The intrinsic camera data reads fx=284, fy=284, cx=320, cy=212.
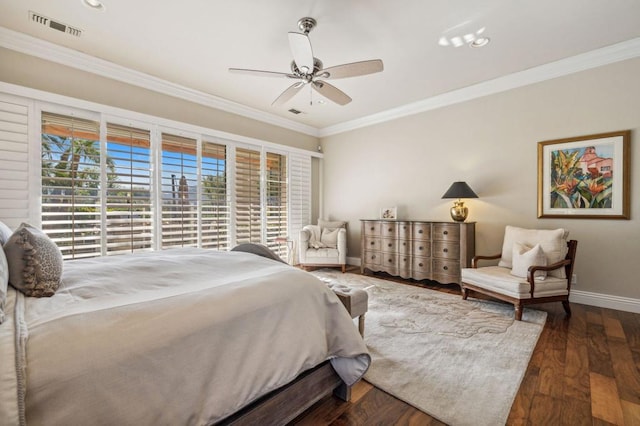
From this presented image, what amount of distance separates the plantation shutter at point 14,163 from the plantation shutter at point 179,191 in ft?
4.39

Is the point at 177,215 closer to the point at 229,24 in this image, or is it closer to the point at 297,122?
the point at 229,24

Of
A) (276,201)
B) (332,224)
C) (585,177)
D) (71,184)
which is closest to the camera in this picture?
(71,184)

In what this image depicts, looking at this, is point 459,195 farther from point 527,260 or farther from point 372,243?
point 372,243

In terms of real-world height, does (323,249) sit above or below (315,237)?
below

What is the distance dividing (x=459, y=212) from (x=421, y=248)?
2.52 ft

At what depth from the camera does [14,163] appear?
291cm

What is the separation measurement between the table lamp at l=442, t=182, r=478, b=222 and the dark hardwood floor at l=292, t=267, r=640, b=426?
1.88 m

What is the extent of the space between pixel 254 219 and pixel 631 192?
5.03 metres

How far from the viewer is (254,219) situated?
505cm

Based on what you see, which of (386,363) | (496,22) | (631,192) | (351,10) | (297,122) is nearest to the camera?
(386,363)

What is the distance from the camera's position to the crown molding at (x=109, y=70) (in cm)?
295

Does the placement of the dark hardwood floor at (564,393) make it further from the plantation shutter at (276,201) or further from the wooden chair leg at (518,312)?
the plantation shutter at (276,201)

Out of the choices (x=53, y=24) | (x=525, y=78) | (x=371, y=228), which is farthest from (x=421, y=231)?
(x=53, y=24)

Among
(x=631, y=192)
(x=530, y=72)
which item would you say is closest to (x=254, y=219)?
(x=530, y=72)
